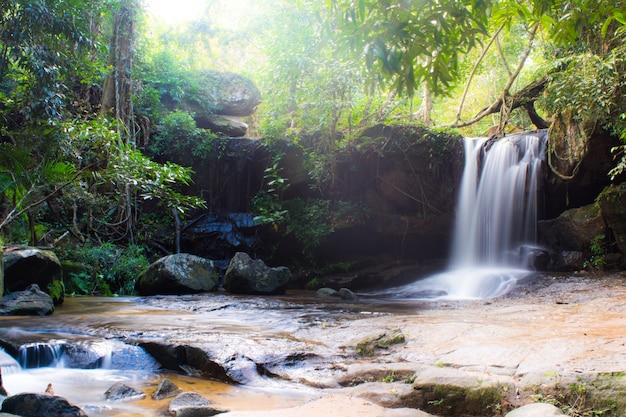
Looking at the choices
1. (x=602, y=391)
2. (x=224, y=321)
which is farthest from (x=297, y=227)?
(x=602, y=391)

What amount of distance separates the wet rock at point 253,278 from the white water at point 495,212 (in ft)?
9.32

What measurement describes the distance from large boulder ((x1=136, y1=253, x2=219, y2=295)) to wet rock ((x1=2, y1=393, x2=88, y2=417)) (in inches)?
287

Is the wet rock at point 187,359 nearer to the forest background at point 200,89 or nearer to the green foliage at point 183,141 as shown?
the forest background at point 200,89

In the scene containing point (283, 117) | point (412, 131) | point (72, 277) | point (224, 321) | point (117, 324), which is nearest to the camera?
point (117, 324)

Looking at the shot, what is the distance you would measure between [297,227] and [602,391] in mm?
11350

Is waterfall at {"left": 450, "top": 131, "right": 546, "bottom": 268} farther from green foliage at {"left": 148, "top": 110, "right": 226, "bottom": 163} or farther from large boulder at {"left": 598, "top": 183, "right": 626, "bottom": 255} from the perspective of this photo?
green foliage at {"left": 148, "top": 110, "right": 226, "bottom": 163}

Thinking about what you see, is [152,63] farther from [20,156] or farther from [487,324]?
[487,324]

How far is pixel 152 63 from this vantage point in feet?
56.8

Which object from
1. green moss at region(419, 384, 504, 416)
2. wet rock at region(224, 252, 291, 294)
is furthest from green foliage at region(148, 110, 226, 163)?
green moss at region(419, 384, 504, 416)

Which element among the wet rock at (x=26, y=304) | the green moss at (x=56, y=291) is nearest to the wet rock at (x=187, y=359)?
the wet rock at (x=26, y=304)

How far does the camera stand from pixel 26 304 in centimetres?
681

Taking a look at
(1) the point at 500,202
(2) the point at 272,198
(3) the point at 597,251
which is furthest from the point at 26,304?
(3) the point at 597,251

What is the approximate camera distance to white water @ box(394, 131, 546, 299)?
37.8ft

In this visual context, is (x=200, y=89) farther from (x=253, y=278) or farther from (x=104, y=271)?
(x=253, y=278)
